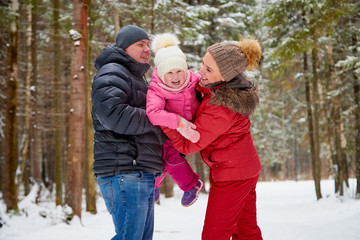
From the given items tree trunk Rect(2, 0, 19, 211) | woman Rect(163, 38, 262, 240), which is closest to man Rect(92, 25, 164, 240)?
woman Rect(163, 38, 262, 240)

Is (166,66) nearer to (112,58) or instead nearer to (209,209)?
(112,58)

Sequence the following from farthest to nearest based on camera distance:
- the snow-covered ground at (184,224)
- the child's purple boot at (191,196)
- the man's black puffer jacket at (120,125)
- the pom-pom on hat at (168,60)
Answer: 1. the snow-covered ground at (184,224)
2. the child's purple boot at (191,196)
3. the pom-pom on hat at (168,60)
4. the man's black puffer jacket at (120,125)

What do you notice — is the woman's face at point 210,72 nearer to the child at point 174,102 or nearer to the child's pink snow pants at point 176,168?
the child at point 174,102

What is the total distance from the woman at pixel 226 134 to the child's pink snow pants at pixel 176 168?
25 centimetres

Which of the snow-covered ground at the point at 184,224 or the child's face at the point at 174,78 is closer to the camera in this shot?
the child's face at the point at 174,78

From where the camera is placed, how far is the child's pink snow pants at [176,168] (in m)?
3.19

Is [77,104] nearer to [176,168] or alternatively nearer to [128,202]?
[176,168]

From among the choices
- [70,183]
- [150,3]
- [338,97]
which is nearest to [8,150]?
Result: [70,183]

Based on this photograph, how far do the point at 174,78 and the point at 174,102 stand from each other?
0.22 meters

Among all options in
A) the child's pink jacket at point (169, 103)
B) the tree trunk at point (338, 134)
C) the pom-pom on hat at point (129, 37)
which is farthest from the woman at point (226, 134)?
the tree trunk at point (338, 134)

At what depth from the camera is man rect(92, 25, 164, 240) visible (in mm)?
2619

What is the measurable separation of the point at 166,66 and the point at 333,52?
11940 millimetres

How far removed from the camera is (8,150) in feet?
31.1

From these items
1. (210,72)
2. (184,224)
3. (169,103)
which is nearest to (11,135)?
(184,224)
